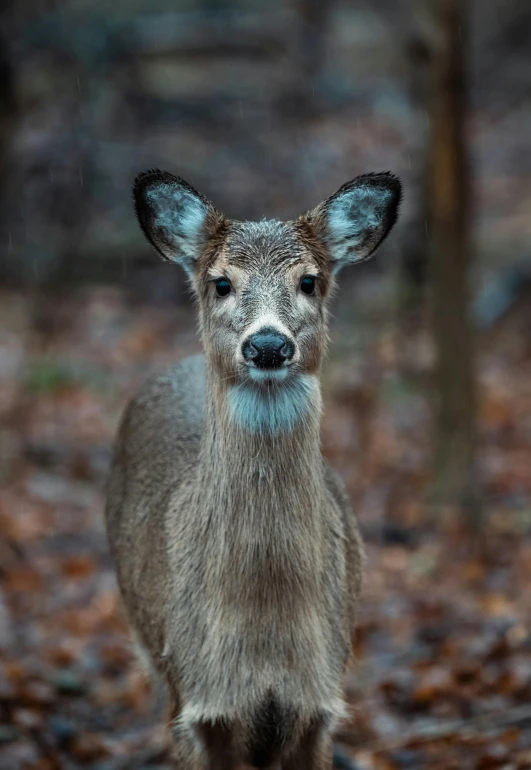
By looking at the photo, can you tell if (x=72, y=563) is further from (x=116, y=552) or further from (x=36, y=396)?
(x=36, y=396)

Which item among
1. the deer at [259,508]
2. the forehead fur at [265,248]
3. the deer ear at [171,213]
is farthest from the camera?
the deer ear at [171,213]

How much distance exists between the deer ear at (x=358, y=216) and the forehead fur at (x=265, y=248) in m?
0.10

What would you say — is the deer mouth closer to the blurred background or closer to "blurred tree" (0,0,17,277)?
the blurred background

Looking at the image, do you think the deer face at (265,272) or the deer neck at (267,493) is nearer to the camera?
the deer face at (265,272)

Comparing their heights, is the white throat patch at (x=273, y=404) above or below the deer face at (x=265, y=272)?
below

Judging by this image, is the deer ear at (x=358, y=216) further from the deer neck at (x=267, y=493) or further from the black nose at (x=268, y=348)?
the black nose at (x=268, y=348)

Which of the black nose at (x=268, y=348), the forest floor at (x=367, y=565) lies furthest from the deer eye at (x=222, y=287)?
the forest floor at (x=367, y=565)

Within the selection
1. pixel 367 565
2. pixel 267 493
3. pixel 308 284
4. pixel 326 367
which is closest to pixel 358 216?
pixel 308 284

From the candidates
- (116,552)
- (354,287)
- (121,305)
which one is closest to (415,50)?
(116,552)

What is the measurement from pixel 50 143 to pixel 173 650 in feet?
26.2

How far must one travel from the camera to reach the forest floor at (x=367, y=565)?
6.43m

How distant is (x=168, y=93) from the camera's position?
14016mm

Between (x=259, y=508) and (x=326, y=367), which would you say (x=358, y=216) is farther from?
(x=326, y=367)

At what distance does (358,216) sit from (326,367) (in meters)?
8.36
